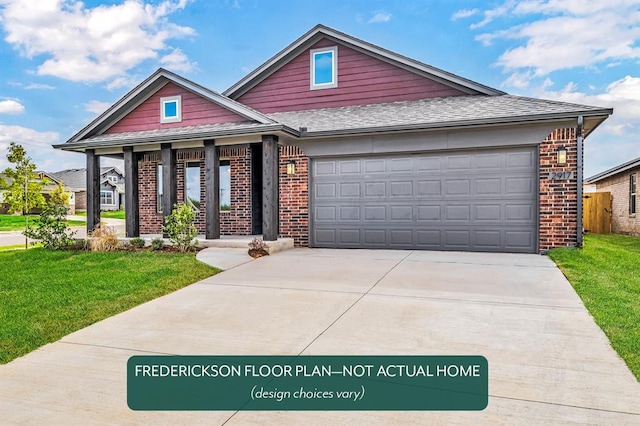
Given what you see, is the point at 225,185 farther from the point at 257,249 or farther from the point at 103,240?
the point at 257,249

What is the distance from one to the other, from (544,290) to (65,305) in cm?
623

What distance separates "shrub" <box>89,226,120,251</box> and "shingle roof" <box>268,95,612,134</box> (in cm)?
531

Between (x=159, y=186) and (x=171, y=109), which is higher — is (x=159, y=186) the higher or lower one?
the lower one

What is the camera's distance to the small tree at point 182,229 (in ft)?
32.1

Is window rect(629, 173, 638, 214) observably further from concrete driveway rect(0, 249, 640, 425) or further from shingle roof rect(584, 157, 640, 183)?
concrete driveway rect(0, 249, 640, 425)

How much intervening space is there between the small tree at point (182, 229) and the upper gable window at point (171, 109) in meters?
2.67

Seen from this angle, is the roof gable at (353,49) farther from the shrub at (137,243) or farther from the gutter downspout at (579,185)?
the shrub at (137,243)

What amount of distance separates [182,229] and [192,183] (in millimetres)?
3737

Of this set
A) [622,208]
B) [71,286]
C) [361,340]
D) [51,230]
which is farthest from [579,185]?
[51,230]

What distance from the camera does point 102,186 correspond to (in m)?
46.8

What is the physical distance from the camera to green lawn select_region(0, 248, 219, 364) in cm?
432

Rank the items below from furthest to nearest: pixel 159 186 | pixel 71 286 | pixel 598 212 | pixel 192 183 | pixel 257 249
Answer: pixel 598 212, pixel 159 186, pixel 192 183, pixel 257 249, pixel 71 286

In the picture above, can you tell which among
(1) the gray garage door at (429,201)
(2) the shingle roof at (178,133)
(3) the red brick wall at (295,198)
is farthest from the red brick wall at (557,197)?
(2) the shingle roof at (178,133)

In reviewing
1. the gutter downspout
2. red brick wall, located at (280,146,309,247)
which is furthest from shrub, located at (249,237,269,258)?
the gutter downspout
